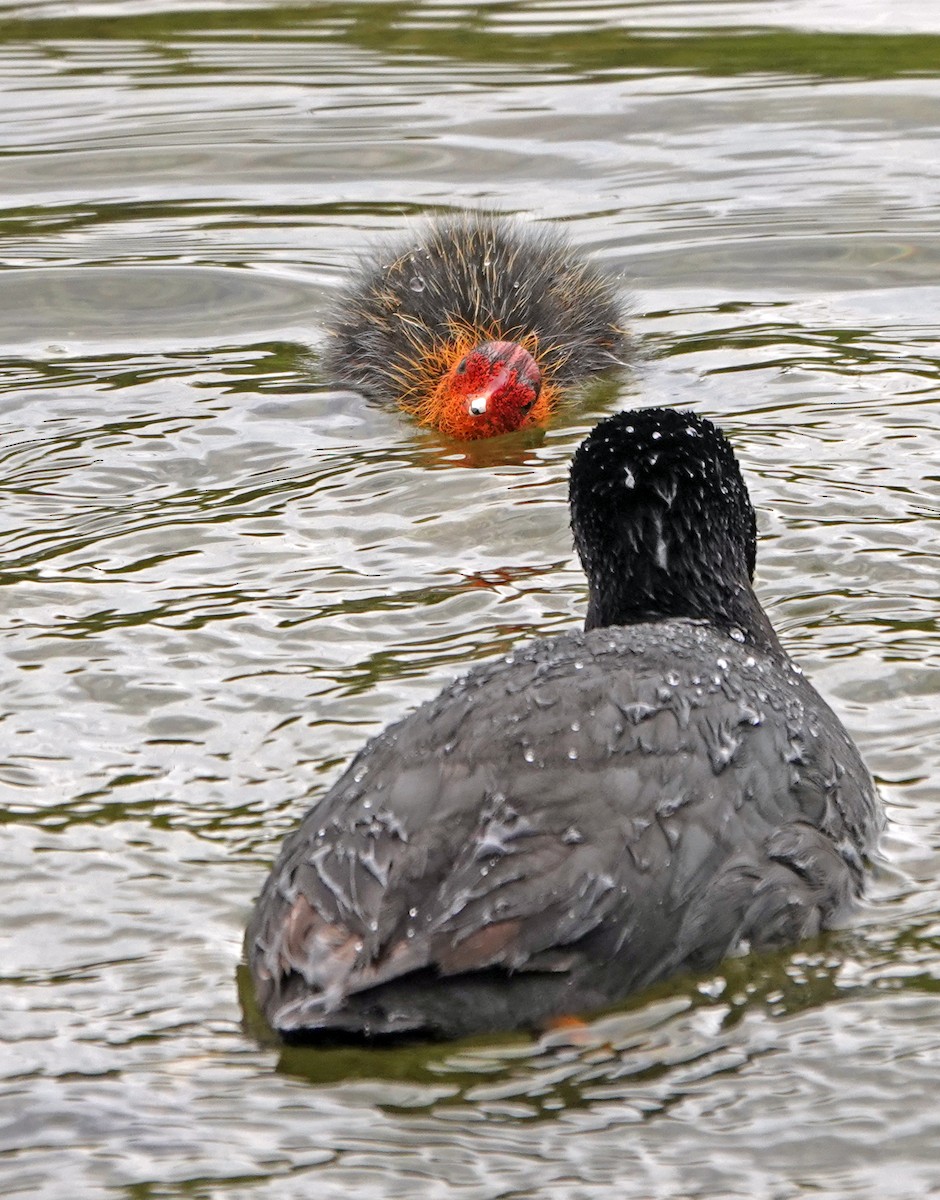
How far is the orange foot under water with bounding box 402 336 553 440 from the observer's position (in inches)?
367

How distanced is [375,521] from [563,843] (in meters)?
3.65

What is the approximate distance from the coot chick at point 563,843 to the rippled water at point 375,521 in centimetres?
15

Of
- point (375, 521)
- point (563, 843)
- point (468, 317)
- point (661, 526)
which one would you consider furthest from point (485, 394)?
point (563, 843)

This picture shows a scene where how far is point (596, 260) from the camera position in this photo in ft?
36.8

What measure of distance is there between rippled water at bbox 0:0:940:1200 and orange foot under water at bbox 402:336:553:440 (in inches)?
6.3

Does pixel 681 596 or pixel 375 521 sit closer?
pixel 681 596

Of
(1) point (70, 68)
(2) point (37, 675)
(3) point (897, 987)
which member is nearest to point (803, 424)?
(2) point (37, 675)

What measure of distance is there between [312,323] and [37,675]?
4.52 meters

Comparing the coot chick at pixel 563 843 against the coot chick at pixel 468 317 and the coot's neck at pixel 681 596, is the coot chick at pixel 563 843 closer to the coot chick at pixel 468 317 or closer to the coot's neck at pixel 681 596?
the coot's neck at pixel 681 596

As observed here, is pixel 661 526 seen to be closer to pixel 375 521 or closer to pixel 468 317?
pixel 375 521

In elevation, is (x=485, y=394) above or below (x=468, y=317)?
below

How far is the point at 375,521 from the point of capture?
8.16 metres

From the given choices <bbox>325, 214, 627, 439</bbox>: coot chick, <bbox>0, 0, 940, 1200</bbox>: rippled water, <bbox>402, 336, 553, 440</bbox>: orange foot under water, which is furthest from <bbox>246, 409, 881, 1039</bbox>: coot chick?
<bbox>325, 214, 627, 439</bbox>: coot chick

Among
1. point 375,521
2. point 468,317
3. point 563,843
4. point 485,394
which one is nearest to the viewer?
point 563,843
